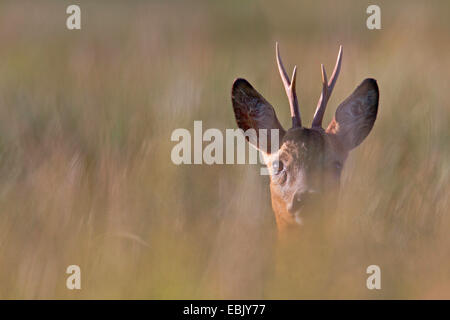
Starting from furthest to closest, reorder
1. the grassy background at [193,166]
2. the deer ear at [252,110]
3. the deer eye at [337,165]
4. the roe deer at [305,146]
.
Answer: the deer ear at [252,110], the deer eye at [337,165], the roe deer at [305,146], the grassy background at [193,166]

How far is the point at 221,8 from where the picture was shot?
12898mm

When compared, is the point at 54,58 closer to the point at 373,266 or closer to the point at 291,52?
the point at 291,52

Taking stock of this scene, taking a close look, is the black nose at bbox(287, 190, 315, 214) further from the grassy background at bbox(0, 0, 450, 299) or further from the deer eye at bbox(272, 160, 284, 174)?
the deer eye at bbox(272, 160, 284, 174)

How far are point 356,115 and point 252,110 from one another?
691 millimetres

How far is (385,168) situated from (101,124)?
2444 mm

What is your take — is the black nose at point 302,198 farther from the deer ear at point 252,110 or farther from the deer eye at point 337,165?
the deer ear at point 252,110

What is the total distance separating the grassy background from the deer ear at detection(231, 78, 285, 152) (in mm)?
621

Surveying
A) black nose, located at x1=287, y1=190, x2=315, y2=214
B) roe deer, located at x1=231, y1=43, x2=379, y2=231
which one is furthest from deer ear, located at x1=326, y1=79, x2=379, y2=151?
black nose, located at x1=287, y1=190, x2=315, y2=214

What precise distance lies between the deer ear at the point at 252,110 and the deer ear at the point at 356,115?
0.39 metres

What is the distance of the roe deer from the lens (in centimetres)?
484

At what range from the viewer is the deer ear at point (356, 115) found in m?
5.50

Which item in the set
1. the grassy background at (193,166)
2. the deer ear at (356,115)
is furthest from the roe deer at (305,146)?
the grassy background at (193,166)

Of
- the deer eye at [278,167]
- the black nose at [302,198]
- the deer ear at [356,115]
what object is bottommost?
the black nose at [302,198]

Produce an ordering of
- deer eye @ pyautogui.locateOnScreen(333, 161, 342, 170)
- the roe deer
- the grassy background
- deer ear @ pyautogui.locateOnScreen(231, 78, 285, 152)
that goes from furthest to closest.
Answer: deer ear @ pyautogui.locateOnScreen(231, 78, 285, 152) < deer eye @ pyautogui.locateOnScreen(333, 161, 342, 170) < the roe deer < the grassy background
